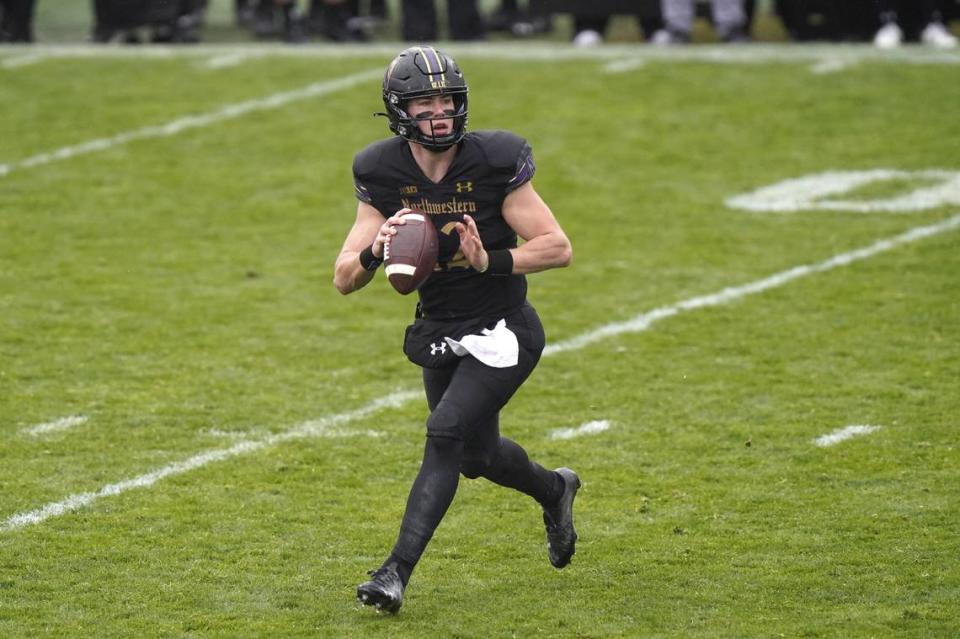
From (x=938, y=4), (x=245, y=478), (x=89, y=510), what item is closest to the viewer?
(x=89, y=510)

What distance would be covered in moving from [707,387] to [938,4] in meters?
8.68

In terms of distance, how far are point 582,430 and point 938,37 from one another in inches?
363

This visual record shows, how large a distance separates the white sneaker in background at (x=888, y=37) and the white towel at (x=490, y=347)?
1096 cm

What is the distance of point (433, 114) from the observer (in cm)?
614

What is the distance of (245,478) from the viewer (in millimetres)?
7680

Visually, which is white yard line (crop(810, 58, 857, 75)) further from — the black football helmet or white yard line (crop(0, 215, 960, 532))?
the black football helmet

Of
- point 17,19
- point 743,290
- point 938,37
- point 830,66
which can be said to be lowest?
point 743,290

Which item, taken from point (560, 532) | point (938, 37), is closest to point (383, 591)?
point (560, 532)

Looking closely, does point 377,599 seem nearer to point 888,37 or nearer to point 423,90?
point 423,90

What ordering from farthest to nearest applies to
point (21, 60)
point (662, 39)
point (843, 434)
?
1. point (662, 39)
2. point (21, 60)
3. point (843, 434)

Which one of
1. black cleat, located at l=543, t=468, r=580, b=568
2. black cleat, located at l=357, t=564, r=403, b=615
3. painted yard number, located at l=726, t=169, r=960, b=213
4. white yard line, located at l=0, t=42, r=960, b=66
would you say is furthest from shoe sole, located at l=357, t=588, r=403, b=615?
white yard line, located at l=0, t=42, r=960, b=66

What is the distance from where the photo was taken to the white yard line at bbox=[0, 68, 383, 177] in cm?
1423

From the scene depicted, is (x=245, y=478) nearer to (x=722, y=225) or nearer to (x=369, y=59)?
(x=722, y=225)

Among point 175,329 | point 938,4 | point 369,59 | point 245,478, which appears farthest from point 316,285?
point 938,4
